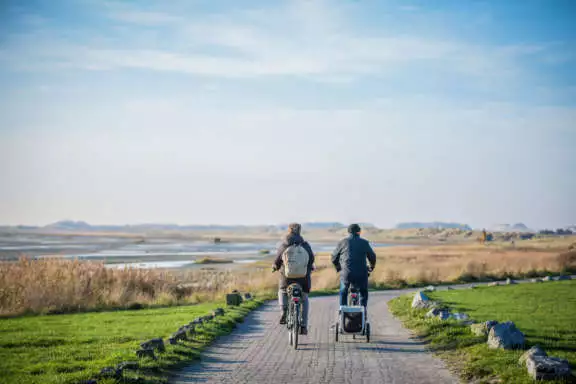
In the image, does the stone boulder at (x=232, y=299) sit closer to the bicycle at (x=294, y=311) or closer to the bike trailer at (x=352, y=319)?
the bicycle at (x=294, y=311)

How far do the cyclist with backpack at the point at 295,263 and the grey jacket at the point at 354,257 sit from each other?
0.89 m

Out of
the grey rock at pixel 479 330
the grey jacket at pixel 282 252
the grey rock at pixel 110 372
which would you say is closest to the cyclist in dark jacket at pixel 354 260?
the grey jacket at pixel 282 252

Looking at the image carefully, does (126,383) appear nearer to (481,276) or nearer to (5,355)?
(5,355)

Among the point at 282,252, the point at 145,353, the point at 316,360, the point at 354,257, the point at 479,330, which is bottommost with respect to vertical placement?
the point at 316,360

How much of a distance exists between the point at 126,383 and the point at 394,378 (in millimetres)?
4193

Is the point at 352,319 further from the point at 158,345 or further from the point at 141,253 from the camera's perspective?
the point at 141,253

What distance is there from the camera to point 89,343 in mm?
14594

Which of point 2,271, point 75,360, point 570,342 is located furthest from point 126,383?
point 2,271

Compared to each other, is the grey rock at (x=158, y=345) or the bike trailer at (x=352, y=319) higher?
the bike trailer at (x=352, y=319)

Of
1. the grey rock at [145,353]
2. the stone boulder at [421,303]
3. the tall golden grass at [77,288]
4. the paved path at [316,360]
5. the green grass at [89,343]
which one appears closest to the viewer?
the paved path at [316,360]

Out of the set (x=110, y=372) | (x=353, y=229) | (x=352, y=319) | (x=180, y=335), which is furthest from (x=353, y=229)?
(x=110, y=372)

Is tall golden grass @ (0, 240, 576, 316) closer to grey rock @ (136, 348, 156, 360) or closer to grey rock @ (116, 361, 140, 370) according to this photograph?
grey rock @ (136, 348, 156, 360)

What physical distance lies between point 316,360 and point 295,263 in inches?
91.8

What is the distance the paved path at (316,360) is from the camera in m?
10.7
